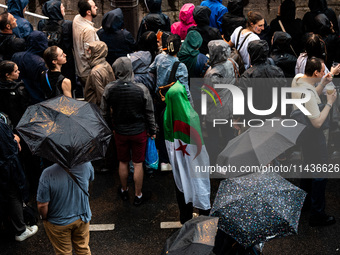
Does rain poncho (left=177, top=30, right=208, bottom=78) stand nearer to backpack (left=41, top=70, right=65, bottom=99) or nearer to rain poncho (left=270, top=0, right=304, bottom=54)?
backpack (left=41, top=70, right=65, bottom=99)

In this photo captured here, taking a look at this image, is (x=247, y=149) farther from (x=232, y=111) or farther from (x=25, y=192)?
(x=25, y=192)

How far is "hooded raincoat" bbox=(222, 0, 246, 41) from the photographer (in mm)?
8219

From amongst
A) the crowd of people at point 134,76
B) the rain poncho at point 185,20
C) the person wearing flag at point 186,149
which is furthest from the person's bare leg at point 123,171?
the rain poncho at point 185,20

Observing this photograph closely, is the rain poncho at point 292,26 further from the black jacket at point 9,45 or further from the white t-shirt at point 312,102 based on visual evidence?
the black jacket at point 9,45

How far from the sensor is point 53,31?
Result: 25.5 ft

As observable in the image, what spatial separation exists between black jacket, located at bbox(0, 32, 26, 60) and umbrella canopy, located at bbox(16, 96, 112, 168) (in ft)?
10.7

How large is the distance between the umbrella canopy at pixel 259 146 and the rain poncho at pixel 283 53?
2.47 metres

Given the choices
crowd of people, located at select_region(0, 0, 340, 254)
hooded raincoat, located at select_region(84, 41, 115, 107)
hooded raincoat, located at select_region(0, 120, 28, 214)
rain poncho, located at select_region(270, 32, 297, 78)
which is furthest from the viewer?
rain poncho, located at select_region(270, 32, 297, 78)

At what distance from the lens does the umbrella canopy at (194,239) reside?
9.39ft

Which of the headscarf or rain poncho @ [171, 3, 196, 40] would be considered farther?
rain poncho @ [171, 3, 196, 40]

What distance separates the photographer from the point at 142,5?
40.5 feet

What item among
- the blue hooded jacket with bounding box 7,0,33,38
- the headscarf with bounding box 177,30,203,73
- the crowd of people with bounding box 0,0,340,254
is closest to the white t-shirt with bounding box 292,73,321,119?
the crowd of people with bounding box 0,0,340,254

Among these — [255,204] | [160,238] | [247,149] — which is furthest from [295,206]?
[160,238]

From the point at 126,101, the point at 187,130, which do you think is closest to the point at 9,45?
the point at 126,101
